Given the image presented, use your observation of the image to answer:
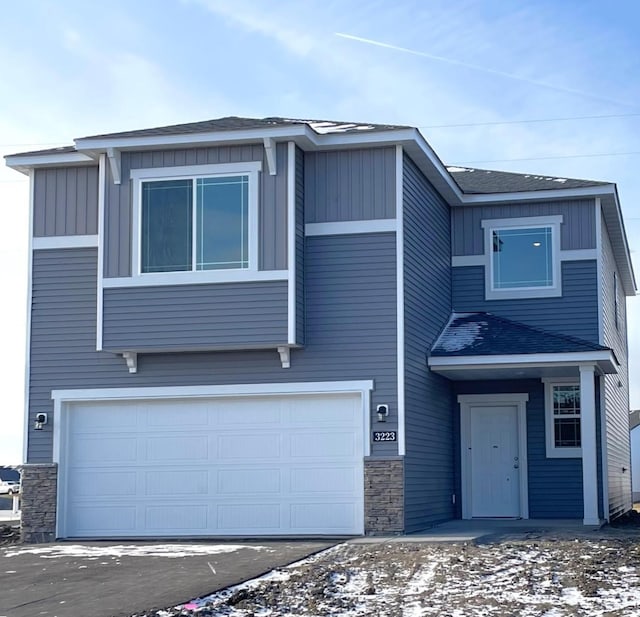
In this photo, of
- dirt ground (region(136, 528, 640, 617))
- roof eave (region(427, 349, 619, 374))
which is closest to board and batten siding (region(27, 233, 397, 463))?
roof eave (region(427, 349, 619, 374))

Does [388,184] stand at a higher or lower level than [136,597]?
higher

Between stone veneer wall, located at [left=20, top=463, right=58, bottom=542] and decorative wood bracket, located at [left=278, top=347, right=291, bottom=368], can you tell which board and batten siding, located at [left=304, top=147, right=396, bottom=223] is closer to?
decorative wood bracket, located at [left=278, top=347, right=291, bottom=368]

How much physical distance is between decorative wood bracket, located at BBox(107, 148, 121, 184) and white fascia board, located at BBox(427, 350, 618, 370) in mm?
5392

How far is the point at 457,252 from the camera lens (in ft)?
64.3

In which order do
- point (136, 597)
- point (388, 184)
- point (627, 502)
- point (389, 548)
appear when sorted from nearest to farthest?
point (136, 597), point (389, 548), point (388, 184), point (627, 502)

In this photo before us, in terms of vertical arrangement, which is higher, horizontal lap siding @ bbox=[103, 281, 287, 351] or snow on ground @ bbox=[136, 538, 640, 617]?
horizontal lap siding @ bbox=[103, 281, 287, 351]

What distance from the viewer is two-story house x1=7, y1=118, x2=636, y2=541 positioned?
15664 mm

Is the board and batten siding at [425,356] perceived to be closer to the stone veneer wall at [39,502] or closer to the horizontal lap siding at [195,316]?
the horizontal lap siding at [195,316]

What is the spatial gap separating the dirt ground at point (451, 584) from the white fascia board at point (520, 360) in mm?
3867

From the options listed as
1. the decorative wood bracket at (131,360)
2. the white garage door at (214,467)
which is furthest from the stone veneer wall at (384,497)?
the decorative wood bracket at (131,360)

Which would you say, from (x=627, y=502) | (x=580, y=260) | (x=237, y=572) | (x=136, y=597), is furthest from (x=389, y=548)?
(x=627, y=502)

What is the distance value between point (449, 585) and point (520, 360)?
272 inches

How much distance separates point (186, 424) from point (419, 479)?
3511 millimetres

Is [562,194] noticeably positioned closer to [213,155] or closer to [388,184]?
[388,184]
